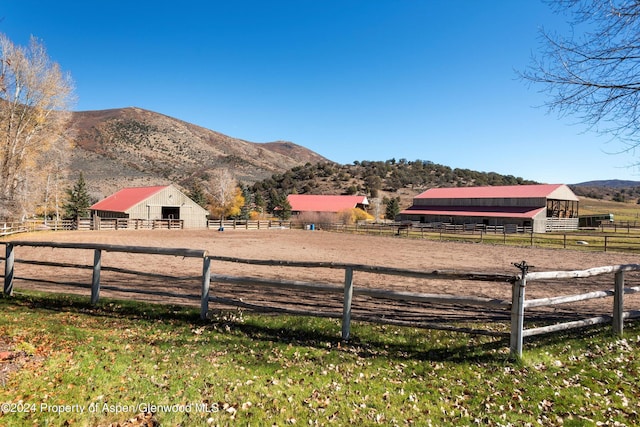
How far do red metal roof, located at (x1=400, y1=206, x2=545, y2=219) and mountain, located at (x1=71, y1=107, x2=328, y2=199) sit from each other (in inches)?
2760

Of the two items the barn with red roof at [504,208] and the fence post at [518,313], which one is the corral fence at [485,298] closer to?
the fence post at [518,313]

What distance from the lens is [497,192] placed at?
62406 mm

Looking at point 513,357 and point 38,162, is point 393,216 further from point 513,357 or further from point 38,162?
point 513,357

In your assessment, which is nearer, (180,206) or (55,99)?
(55,99)

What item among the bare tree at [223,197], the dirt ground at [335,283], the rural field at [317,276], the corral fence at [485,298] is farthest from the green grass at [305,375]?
the bare tree at [223,197]

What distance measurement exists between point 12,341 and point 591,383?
895cm

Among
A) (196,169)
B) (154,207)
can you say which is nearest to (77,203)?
(154,207)

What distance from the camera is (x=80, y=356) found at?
532 cm

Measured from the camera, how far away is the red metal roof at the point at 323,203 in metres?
72.5

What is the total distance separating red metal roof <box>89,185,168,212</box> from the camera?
4682cm

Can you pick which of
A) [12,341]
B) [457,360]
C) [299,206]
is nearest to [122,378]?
[12,341]

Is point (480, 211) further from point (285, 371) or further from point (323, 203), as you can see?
point (285, 371)

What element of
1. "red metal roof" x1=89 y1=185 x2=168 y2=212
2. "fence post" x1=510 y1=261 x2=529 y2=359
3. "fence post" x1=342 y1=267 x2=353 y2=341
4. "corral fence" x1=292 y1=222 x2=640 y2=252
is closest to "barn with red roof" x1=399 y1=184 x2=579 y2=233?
"corral fence" x1=292 y1=222 x2=640 y2=252

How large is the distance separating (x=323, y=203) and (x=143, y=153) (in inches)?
3382
